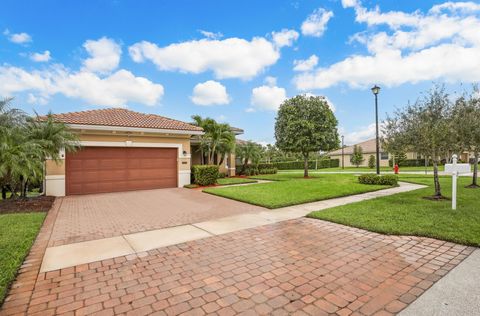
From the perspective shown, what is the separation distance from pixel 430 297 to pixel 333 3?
12.6 metres

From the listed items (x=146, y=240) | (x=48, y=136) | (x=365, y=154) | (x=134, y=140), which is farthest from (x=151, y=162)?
(x=365, y=154)

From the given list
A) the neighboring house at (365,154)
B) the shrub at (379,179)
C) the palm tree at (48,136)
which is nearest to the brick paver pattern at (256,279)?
the palm tree at (48,136)

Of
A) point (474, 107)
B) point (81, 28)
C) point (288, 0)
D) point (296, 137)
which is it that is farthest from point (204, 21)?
point (474, 107)

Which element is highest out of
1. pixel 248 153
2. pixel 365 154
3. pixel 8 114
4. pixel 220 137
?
pixel 8 114

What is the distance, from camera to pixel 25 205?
8820 mm

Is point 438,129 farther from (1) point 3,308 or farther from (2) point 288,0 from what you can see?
(1) point 3,308

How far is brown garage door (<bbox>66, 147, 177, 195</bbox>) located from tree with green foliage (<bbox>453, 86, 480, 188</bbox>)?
12.6 m

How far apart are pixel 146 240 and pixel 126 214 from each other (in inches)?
115

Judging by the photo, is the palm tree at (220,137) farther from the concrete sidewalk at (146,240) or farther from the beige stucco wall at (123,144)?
the concrete sidewalk at (146,240)

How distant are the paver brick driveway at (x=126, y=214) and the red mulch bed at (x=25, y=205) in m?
0.53

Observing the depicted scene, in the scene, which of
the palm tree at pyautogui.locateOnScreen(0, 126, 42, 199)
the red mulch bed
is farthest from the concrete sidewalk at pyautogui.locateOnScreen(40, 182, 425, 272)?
the palm tree at pyautogui.locateOnScreen(0, 126, 42, 199)

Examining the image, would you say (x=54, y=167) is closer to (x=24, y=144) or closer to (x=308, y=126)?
(x=24, y=144)

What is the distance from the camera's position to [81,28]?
1288cm

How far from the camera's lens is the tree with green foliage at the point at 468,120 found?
880 cm
